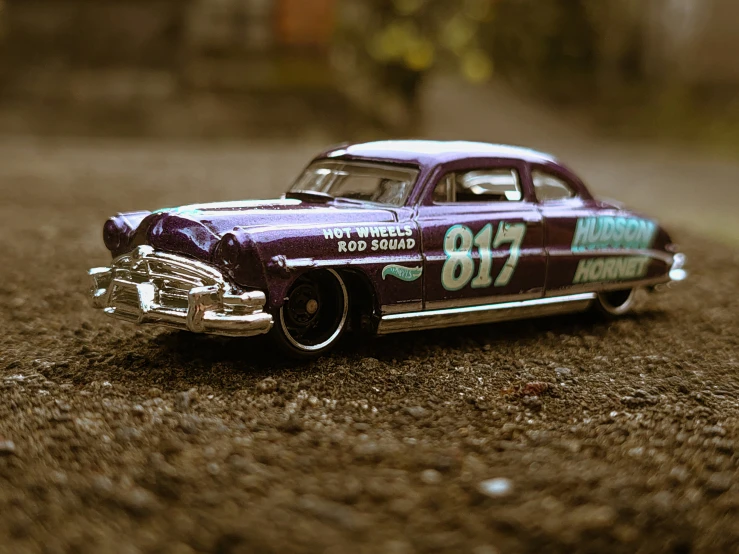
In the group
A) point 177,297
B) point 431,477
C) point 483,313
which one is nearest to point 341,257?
point 177,297

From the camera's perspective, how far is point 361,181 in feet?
21.2

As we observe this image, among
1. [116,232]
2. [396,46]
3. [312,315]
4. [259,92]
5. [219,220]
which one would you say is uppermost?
[396,46]

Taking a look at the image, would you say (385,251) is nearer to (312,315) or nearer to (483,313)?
(312,315)

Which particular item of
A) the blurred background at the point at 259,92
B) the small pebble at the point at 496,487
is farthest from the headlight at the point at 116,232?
the blurred background at the point at 259,92

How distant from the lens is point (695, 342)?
671 centimetres

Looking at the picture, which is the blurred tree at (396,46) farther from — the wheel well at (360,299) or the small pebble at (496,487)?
the small pebble at (496,487)

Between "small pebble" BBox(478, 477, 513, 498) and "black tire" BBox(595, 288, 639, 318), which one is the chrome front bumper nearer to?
"small pebble" BBox(478, 477, 513, 498)

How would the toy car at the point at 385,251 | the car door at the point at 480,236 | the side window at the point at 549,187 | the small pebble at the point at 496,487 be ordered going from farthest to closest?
the side window at the point at 549,187 < the car door at the point at 480,236 < the toy car at the point at 385,251 < the small pebble at the point at 496,487

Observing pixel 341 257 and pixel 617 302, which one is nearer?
pixel 341 257

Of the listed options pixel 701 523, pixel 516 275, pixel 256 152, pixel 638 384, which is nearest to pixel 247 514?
pixel 701 523

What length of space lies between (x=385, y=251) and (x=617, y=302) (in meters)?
2.63

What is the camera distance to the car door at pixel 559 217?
6.73 meters

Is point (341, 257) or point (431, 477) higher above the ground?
point (341, 257)

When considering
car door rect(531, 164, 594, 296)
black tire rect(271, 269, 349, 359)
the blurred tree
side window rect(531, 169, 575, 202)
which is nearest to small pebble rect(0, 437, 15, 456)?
black tire rect(271, 269, 349, 359)
